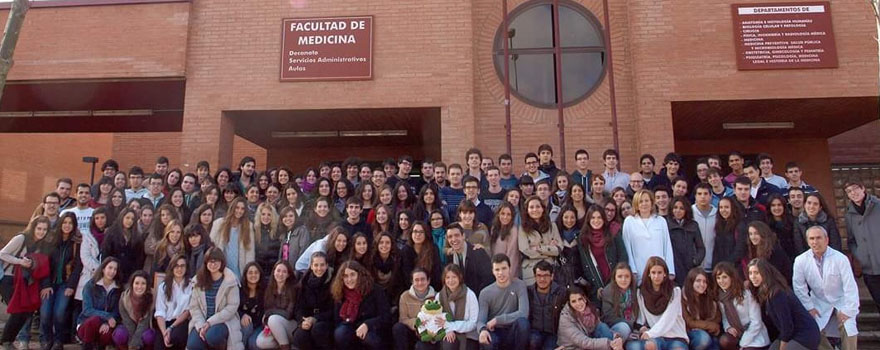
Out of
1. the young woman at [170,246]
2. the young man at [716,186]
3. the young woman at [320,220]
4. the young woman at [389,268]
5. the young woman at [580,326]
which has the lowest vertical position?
the young woman at [580,326]

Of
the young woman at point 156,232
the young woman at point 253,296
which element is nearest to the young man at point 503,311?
the young woman at point 253,296

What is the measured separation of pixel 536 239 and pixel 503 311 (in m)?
0.88

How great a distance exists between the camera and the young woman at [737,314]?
5672mm

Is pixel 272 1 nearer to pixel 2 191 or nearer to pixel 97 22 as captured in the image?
pixel 97 22

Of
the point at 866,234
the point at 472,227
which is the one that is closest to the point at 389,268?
the point at 472,227

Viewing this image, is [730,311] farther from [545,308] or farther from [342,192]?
[342,192]

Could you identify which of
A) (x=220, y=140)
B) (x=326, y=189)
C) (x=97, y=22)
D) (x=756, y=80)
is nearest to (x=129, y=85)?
(x=97, y=22)

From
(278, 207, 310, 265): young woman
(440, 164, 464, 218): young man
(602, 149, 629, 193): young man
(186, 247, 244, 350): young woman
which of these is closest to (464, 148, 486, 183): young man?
(440, 164, 464, 218): young man

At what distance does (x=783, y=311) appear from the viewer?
5.43 metres

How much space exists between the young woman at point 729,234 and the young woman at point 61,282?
6.88 metres

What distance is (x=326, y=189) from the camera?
7418 millimetres

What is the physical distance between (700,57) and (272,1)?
6.86m

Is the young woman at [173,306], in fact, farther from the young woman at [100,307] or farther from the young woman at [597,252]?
the young woman at [597,252]

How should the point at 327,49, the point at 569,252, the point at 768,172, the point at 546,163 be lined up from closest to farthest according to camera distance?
the point at 569,252, the point at 768,172, the point at 546,163, the point at 327,49
